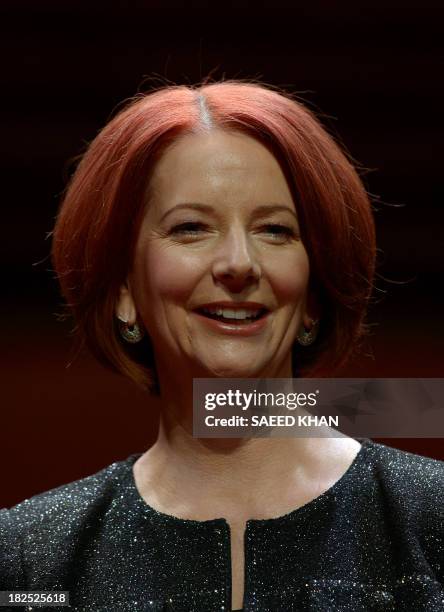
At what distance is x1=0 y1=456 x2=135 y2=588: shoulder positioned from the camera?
1560 millimetres

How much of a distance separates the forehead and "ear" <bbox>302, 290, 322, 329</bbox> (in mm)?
152

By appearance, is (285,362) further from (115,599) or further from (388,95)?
(388,95)

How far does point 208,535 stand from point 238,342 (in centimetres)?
25

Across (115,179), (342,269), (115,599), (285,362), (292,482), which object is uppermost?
(115,179)

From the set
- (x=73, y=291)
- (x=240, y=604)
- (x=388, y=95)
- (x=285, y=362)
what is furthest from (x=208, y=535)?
(x=388, y=95)

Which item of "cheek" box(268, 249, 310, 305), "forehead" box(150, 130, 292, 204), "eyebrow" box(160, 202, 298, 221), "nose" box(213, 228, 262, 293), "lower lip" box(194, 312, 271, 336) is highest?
"forehead" box(150, 130, 292, 204)

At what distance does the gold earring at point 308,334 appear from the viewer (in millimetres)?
1589

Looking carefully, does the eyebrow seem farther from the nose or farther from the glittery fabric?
the glittery fabric

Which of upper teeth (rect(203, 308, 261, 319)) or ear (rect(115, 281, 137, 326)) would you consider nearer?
upper teeth (rect(203, 308, 261, 319))

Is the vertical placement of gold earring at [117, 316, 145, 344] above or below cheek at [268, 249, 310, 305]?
below

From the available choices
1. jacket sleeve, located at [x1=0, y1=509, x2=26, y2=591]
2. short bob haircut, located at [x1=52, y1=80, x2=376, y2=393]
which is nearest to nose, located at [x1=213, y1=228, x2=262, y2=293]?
short bob haircut, located at [x1=52, y1=80, x2=376, y2=393]

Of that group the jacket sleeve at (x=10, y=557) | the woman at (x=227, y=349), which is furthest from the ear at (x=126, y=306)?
the jacket sleeve at (x=10, y=557)

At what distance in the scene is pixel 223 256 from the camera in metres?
1.44

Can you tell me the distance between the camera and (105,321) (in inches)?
63.6
